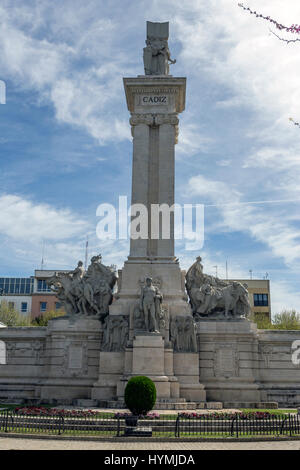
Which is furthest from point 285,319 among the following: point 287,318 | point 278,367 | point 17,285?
point 17,285

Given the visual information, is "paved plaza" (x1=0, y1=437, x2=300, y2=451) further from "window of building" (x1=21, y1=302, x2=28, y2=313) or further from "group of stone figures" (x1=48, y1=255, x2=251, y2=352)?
"window of building" (x1=21, y1=302, x2=28, y2=313)

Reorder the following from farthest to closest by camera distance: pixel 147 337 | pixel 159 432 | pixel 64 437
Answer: pixel 147 337
pixel 159 432
pixel 64 437

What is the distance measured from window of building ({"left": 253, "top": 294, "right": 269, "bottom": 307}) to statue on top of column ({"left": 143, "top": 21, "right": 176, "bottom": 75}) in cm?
5253

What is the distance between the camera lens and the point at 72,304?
30.0 m

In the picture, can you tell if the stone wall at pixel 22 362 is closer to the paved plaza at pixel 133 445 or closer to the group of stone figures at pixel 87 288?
the group of stone figures at pixel 87 288

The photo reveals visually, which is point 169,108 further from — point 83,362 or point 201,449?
point 201,449

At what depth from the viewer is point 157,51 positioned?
1371 inches

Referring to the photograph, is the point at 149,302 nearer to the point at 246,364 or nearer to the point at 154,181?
the point at 246,364

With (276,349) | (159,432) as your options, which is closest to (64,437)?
(159,432)

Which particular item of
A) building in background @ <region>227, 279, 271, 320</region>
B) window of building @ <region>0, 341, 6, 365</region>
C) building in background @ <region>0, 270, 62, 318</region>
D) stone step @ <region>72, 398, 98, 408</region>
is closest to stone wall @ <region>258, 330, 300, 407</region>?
stone step @ <region>72, 398, 98, 408</region>

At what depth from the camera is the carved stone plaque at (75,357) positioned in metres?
28.3

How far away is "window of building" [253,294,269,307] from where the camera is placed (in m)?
80.4

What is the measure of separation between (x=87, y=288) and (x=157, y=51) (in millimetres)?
17360
